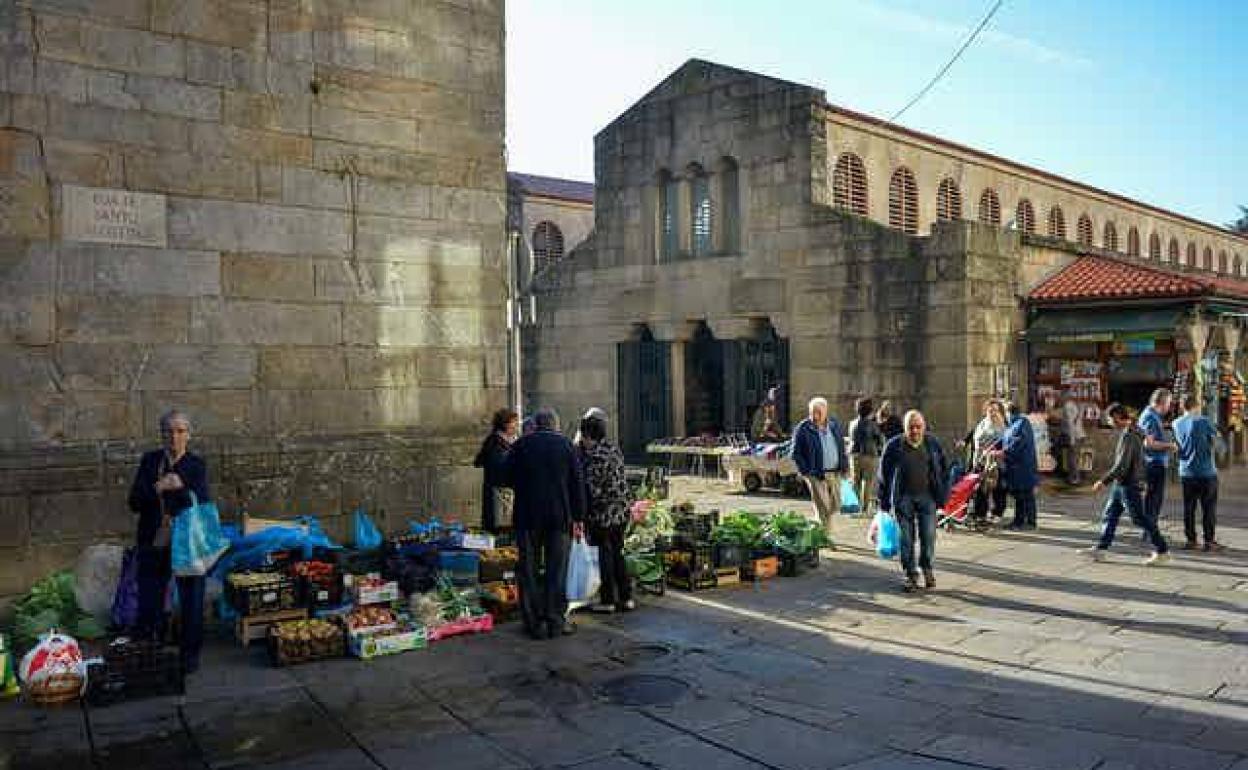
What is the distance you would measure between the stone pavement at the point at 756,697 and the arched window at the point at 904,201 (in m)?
12.5

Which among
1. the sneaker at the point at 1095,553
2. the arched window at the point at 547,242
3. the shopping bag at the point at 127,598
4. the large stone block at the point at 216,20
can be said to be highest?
the arched window at the point at 547,242

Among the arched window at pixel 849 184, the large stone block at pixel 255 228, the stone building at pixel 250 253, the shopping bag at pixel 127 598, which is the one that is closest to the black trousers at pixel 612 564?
the stone building at pixel 250 253

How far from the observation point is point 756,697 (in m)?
6.70

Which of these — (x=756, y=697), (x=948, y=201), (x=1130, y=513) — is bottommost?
(x=756, y=697)

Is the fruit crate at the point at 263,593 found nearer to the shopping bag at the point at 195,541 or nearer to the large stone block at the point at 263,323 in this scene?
the shopping bag at the point at 195,541

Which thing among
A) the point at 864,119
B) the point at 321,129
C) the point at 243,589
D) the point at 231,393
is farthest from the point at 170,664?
the point at 864,119

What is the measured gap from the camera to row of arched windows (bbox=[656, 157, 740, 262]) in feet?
66.6

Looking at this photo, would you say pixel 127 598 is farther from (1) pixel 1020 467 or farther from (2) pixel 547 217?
(2) pixel 547 217

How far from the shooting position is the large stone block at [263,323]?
9359 millimetres

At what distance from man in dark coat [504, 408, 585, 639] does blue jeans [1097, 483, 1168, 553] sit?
6537mm

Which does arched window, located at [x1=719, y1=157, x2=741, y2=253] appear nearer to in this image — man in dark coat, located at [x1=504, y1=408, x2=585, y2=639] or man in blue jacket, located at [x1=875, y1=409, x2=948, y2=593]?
man in blue jacket, located at [x1=875, y1=409, x2=948, y2=593]

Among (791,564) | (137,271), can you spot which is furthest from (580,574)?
(137,271)

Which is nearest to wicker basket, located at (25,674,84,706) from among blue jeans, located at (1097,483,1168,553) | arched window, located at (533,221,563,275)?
blue jeans, located at (1097,483,1168,553)

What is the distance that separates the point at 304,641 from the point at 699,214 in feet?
49.6
